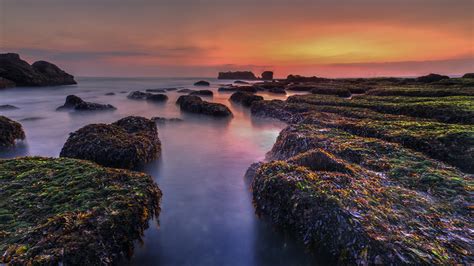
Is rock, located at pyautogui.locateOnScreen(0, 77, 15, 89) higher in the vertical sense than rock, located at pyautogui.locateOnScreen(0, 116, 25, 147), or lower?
higher

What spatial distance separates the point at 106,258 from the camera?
2.64m

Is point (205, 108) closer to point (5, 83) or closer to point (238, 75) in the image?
point (5, 83)

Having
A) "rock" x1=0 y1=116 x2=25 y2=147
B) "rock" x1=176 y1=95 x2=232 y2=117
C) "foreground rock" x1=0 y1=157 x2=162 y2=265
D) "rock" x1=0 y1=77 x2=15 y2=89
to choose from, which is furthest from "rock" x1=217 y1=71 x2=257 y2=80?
"foreground rock" x1=0 y1=157 x2=162 y2=265

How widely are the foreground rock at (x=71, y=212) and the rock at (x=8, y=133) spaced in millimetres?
4901

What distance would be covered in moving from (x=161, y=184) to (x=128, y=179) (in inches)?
87.6

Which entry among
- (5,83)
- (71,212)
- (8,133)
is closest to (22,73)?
(5,83)

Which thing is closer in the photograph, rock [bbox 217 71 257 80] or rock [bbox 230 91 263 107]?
rock [bbox 230 91 263 107]

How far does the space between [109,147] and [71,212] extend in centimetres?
340

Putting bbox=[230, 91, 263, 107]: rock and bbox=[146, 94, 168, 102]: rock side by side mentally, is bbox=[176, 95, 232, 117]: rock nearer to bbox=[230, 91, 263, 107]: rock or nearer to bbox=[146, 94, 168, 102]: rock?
bbox=[230, 91, 263, 107]: rock

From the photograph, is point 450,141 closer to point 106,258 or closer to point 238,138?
point 106,258

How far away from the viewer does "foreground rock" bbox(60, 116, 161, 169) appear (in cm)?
603

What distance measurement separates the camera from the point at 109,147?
20.1ft

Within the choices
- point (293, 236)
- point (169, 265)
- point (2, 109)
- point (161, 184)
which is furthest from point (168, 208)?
point (2, 109)

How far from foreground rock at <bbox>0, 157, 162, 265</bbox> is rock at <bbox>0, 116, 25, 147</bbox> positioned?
4.90 metres
